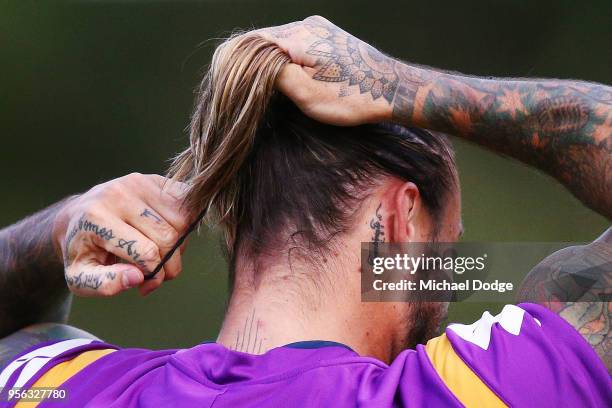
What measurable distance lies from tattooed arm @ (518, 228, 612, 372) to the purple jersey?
0.03 m

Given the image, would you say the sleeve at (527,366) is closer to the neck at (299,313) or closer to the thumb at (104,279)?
the neck at (299,313)

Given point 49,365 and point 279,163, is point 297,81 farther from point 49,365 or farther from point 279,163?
point 49,365

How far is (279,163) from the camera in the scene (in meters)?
1.29

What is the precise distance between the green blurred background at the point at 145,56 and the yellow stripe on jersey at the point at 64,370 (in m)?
3.87

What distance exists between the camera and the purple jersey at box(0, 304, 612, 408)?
104 cm

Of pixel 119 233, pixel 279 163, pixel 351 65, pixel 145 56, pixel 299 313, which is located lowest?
pixel 299 313

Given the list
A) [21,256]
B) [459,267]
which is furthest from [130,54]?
[459,267]

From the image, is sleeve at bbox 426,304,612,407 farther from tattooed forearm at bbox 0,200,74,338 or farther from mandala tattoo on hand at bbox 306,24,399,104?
tattooed forearm at bbox 0,200,74,338

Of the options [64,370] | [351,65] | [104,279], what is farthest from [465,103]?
[64,370]

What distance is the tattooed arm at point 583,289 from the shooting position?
108 centimetres

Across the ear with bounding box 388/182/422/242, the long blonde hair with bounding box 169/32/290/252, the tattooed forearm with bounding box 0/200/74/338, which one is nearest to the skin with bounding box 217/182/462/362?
the ear with bounding box 388/182/422/242

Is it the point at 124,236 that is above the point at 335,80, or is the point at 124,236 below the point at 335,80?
below

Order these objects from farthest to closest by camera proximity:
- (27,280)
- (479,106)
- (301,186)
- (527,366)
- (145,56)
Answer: (145,56) < (27,280) < (301,186) < (479,106) < (527,366)

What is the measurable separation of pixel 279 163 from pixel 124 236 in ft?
0.80
